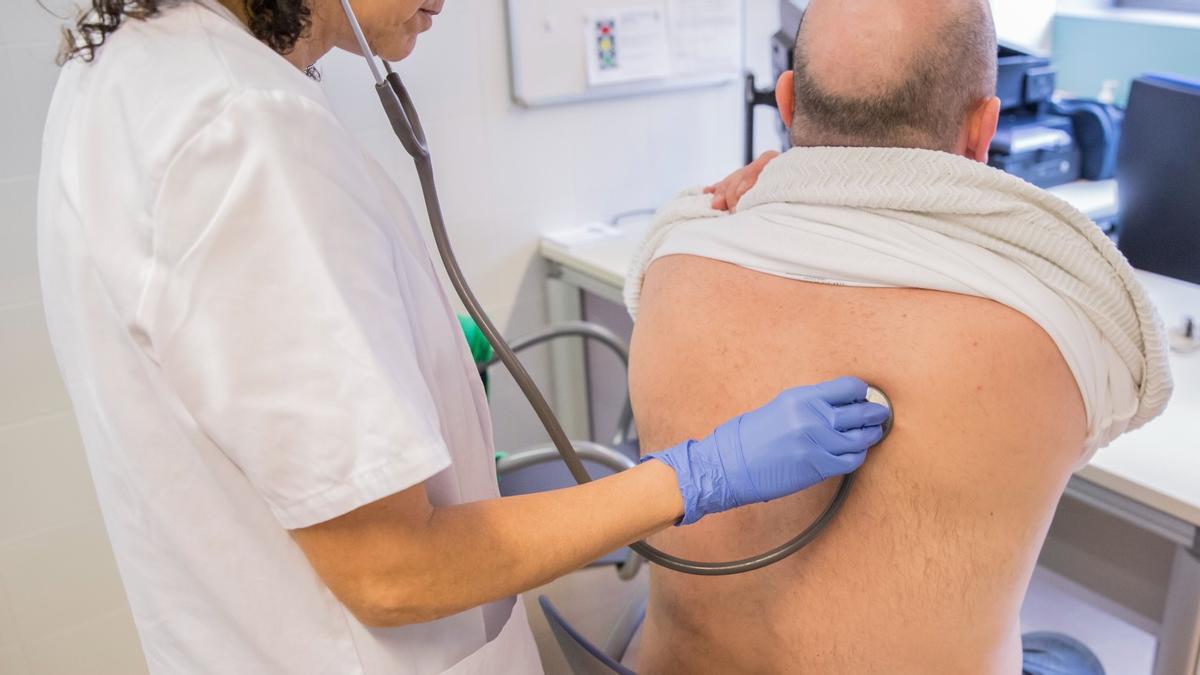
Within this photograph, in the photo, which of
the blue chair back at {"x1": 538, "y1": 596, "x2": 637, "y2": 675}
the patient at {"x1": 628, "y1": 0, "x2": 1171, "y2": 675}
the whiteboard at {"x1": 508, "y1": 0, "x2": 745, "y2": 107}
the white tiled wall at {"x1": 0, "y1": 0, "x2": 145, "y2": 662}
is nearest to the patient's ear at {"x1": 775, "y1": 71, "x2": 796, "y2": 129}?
the patient at {"x1": 628, "y1": 0, "x2": 1171, "y2": 675}

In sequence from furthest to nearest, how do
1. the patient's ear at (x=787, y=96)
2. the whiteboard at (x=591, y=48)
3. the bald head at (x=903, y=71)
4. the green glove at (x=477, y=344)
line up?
the whiteboard at (x=591, y=48) → the green glove at (x=477, y=344) → the patient's ear at (x=787, y=96) → the bald head at (x=903, y=71)

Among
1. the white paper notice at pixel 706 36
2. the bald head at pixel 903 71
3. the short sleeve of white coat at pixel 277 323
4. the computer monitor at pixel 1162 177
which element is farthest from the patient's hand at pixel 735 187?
the white paper notice at pixel 706 36

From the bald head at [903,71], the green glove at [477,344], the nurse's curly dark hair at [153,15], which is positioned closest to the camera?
the nurse's curly dark hair at [153,15]

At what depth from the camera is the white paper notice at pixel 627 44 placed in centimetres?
226

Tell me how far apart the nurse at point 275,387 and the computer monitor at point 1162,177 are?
1136mm

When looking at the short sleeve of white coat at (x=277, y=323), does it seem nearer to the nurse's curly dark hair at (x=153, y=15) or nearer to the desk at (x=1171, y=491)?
the nurse's curly dark hair at (x=153, y=15)

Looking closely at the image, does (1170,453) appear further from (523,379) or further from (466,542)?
(466,542)

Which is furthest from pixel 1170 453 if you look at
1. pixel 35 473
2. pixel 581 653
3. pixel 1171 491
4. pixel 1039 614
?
pixel 35 473

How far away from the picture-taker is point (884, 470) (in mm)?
915

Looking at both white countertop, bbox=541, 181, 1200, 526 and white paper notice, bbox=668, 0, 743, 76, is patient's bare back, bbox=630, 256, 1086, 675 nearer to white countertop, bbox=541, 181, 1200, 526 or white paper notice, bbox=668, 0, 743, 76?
white countertop, bbox=541, 181, 1200, 526

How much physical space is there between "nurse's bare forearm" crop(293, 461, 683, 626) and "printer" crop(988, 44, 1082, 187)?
1.78 meters

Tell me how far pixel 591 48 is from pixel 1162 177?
47.9 inches

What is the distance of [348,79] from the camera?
2.00m

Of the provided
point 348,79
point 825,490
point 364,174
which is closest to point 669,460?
point 825,490
